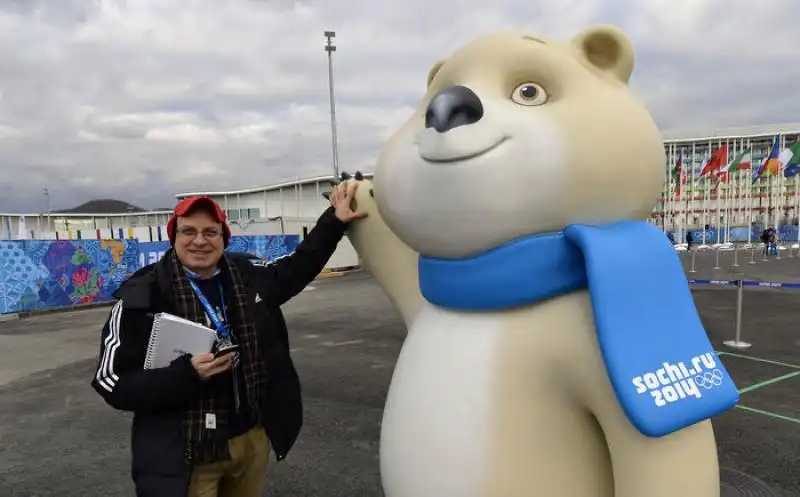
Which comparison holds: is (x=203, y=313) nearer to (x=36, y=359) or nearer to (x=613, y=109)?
(x=613, y=109)

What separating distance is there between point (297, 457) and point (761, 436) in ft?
10.5

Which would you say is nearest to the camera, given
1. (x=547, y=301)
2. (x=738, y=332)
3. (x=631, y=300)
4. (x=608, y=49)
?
(x=631, y=300)

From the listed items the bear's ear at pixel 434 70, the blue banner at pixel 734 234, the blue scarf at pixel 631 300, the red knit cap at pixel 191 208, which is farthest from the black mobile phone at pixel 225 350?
the blue banner at pixel 734 234

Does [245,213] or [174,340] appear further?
[245,213]

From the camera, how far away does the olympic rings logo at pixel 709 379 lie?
1.41m

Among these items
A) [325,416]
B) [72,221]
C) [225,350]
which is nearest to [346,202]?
[225,350]

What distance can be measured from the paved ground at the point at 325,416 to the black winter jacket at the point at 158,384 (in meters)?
1.52

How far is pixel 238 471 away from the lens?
7.07 ft

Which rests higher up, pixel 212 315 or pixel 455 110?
pixel 455 110

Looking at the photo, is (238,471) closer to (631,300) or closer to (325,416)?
(631,300)

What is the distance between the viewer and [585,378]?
1.45 metres

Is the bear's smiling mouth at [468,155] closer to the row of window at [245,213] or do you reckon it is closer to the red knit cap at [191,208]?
the red knit cap at [191,208]

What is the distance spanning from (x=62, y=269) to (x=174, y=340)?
13368 millimetres

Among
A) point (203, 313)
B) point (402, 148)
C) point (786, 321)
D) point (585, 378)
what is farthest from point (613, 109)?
point (786, 321)
